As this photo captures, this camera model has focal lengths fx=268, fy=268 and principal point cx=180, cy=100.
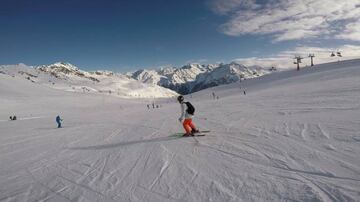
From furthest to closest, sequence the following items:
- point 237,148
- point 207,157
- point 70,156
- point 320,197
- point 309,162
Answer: point 70,156 < point 237,148 < point 207,157 < point 309,162 < point 320,197

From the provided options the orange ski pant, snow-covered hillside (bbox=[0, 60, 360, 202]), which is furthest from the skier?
snow-covered hillside (bbox=[0, 60, 360, 202])

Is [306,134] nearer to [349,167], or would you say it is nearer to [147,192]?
[349,167]

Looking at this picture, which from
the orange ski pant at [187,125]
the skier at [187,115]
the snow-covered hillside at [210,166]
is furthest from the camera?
the orange ski pant at [187,125]

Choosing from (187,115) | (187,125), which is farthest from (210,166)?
(187,125)

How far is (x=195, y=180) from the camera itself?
6477 mm

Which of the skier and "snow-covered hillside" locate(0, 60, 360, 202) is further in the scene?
the skier

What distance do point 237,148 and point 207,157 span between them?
4.02 feet

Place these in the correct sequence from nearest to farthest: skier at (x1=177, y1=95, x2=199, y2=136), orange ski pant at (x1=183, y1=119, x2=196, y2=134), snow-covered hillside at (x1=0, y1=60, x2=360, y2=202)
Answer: snow-covered hillside at (x1=0, y1=60, x2=360, y2=202), skier at (x1=177, y1=95, x2=199, y2=136), orange ski pant at (x1=183, y1=119, x2=196, y2=134)

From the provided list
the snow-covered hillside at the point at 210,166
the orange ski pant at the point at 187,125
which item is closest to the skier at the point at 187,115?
→ the orange ski pant at the point at 187,125

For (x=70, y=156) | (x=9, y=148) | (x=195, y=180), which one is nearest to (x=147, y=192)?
(x=195, y=180)

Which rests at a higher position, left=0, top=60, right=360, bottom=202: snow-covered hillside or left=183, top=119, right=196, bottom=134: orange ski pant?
left=183, top=119, right=196, bottom=134: orange ski pant

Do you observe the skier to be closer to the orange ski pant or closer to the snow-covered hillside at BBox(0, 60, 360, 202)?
the orange ski pant

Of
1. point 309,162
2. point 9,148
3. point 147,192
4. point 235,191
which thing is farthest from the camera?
point 9,148

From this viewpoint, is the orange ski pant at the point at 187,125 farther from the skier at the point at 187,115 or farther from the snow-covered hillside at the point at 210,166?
the snow-covered hillside at the point at 210,166
